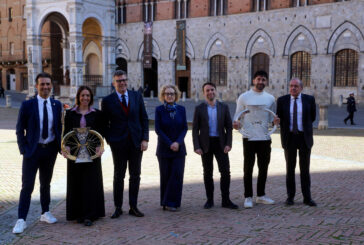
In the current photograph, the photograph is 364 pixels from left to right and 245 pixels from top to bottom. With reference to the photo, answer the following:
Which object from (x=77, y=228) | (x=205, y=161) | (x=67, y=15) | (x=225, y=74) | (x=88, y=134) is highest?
(x=67, y=15)

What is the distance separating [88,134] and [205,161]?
1.86 metres

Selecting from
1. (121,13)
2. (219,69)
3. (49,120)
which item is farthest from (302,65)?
(49,120)

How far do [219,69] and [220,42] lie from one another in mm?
A: 2357

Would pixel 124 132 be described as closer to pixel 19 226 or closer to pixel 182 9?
pixel 19 226

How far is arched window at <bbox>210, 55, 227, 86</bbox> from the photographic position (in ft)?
115

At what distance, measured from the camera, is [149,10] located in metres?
38.5

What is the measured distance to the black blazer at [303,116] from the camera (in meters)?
6.14

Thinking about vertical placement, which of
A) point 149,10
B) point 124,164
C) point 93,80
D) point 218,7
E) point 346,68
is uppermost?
point 149,10

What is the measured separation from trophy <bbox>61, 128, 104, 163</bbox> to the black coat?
9cm

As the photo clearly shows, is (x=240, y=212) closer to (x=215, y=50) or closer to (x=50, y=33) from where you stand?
(x=215, y=50)

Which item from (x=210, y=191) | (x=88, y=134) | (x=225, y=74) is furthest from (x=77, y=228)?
(x=225, y=74)

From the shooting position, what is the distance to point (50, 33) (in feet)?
142

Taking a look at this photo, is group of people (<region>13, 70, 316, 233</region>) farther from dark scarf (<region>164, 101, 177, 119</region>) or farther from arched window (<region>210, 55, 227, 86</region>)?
arched window (<region>210, 55, 227, 86</region>)

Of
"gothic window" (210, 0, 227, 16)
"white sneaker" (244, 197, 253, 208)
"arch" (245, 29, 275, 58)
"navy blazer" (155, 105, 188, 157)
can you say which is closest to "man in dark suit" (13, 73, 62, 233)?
"navy blazer" (155, 105, 188, 157)
